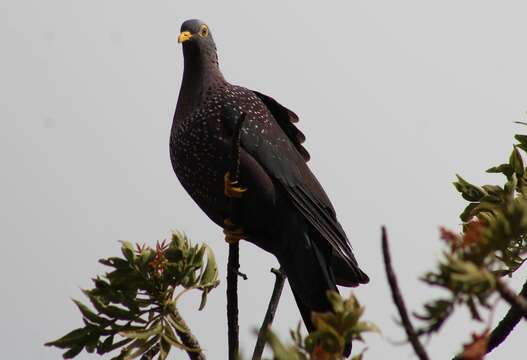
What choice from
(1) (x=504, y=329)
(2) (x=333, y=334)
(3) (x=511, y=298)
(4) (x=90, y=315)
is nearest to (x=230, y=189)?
(4) (x=90, y=315)

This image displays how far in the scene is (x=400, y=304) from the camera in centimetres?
180

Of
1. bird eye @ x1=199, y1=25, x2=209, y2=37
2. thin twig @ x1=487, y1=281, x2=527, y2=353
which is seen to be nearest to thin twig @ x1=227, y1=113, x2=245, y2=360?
thin twig @ x1=487, y1=281, x2=527, y2=353

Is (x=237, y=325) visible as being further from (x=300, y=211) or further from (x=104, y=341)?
(x=300, y=211)

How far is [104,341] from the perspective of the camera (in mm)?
3791

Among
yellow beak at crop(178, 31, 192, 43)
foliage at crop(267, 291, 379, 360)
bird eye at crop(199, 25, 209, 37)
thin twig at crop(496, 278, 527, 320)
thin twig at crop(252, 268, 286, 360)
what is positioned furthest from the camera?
bird eye at crop(199, 25, 209, 37)

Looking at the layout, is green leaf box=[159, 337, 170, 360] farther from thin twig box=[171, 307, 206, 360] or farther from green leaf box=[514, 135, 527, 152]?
green leaf box=[514, 135, 527, 152]

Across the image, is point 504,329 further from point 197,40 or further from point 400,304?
point 197,40

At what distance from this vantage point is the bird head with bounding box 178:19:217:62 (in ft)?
19.4

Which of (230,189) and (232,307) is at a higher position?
(230,189)

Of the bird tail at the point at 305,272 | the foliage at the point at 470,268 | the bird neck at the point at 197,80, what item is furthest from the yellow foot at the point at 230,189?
the foliage at the point at 470,268

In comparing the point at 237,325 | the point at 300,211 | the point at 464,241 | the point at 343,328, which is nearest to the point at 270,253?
the point at 300,211

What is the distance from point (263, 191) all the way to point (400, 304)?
344cm

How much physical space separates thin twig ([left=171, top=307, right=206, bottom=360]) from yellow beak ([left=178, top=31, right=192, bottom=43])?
2538 mm

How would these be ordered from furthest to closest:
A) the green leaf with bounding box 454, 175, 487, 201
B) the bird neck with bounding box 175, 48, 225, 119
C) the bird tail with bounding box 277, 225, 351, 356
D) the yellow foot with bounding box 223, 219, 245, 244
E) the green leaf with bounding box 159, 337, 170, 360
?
the bird neck with bounding box 175, 48, 225, 119 < the bird tail with bounding box 277, 225, 351, 356 < the yellow foot with bounding box 223, 219, 245, 244 < the green leaf with bounding box 454, 175, 487, 201 < the green leaf with bounding box 159, 337, 170, 360
